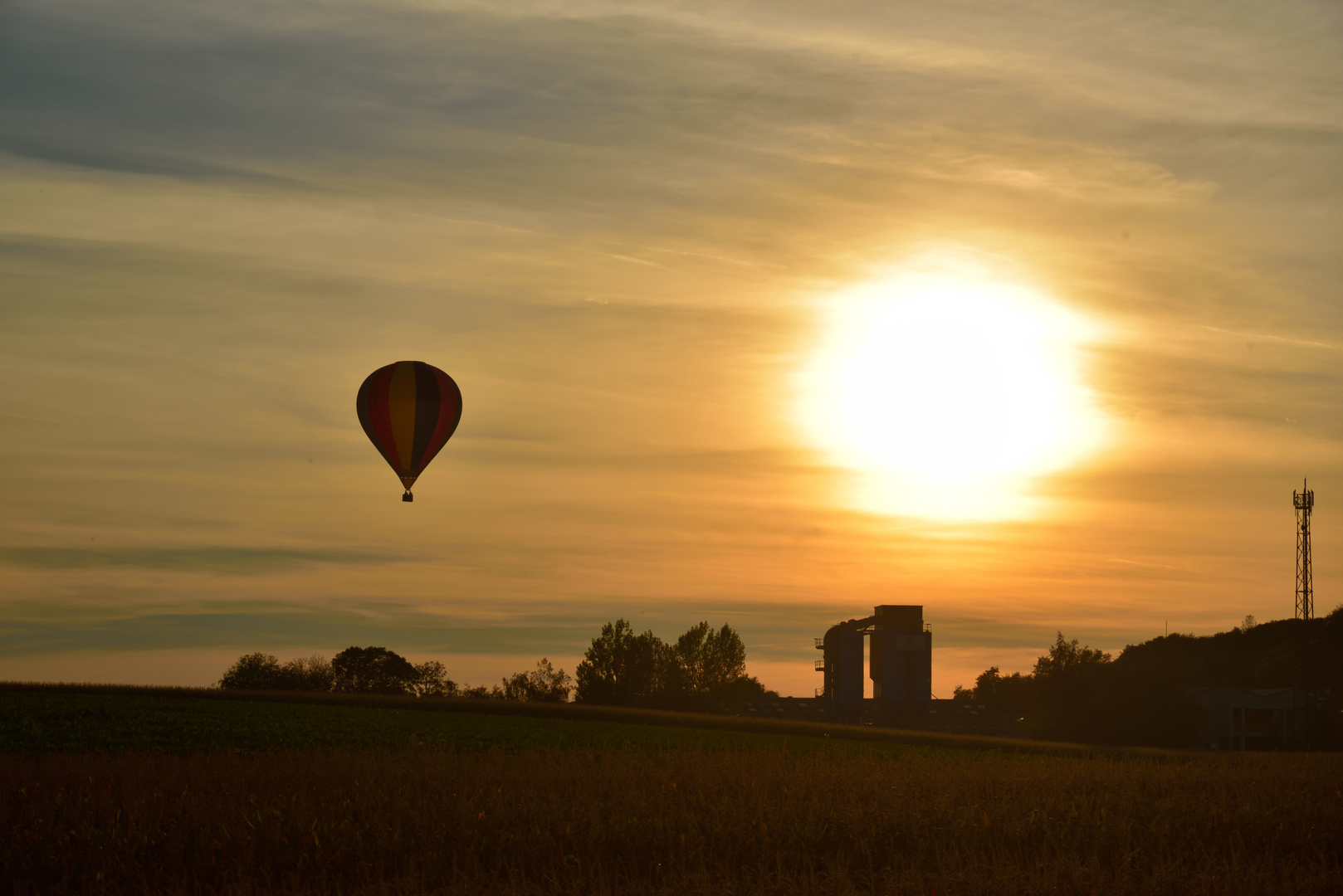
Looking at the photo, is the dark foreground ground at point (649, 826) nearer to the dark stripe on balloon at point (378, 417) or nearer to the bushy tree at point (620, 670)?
the dark stripe on balloon at point (378, 417)

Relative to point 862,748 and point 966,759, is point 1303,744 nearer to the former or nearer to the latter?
point 862,748

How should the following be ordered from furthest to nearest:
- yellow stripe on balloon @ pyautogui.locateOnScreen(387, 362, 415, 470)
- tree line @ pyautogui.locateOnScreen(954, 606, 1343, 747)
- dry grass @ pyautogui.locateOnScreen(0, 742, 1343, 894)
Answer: tree line @ pyautogui.locateOnScreen(954, 606, 1343, 747) < yellow stripe on balloon @ pyautogui.locateOnScreen(387, 362, 415, 470) < dry grass @ pyautogui.locateOnScreen(0, 742, 1343, 894)

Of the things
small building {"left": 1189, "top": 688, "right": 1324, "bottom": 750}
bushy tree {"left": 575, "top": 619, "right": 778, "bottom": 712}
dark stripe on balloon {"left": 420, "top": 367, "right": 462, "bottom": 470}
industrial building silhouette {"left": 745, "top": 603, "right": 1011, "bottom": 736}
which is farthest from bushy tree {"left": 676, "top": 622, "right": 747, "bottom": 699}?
dark stripe on balloon {"left": 420, "top": 367, "right": 462, "bottom": 470}

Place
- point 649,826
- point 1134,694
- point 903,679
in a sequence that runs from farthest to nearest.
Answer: point 903,679
point 1134,694
point 649,826

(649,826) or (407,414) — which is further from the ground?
(407,414)

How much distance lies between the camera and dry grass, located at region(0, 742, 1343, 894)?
49.0ft

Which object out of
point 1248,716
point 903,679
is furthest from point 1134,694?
point 903,679

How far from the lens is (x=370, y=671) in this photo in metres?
115

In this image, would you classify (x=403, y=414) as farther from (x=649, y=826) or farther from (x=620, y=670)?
(x=620, y=670)

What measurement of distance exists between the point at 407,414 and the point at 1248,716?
292ft

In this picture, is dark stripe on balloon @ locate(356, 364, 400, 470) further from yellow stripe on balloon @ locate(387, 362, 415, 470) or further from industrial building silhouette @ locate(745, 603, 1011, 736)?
industrial building silhouette @ locate(745, 603, 1011, 736)

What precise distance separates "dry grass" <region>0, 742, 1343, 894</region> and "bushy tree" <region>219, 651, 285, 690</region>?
8372cm

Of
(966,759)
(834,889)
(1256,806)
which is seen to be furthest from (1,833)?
(966,759)

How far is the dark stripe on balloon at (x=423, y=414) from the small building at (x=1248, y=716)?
79695 mm
